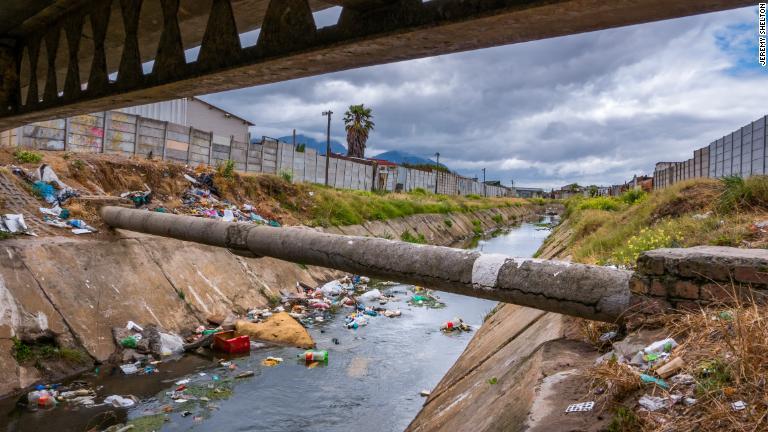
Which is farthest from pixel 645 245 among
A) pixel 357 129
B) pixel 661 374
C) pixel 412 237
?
pixel 357 129

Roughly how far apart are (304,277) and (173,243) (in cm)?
320

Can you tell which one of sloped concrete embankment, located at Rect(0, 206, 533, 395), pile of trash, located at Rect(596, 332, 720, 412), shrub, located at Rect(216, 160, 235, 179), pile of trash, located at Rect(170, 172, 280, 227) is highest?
shrub, located at Rect(216, 160, 235, 179)

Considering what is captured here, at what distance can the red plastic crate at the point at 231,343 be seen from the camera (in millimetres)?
7344

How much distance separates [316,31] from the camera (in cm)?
353

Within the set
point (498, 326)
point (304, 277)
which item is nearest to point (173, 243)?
point (304, 277)

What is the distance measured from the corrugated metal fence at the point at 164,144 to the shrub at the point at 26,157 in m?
2.71

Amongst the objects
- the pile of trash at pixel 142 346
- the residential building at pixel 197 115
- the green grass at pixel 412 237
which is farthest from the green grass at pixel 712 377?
the residential building at pixel 197 115

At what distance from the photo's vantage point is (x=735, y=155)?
37.2 feet

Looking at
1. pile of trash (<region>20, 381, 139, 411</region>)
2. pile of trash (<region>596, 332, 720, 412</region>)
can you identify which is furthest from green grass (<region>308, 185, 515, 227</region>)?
pile of trash (<region>596, 332, 720, 412</region>)

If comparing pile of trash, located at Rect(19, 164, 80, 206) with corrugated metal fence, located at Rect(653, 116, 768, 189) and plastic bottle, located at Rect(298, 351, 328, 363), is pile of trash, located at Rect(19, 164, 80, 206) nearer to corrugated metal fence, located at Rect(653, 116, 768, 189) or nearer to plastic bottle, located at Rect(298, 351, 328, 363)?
plastic bottle, located at Rect(298, 351, 328, 363)

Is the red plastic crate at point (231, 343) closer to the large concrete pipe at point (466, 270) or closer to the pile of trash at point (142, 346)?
the pile of trash at point (142, 346)

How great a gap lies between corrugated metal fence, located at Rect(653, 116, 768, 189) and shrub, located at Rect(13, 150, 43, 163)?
42.6 feet

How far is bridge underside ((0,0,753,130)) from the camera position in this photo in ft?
8.92

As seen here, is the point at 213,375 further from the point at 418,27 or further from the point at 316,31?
the point at 418,27
